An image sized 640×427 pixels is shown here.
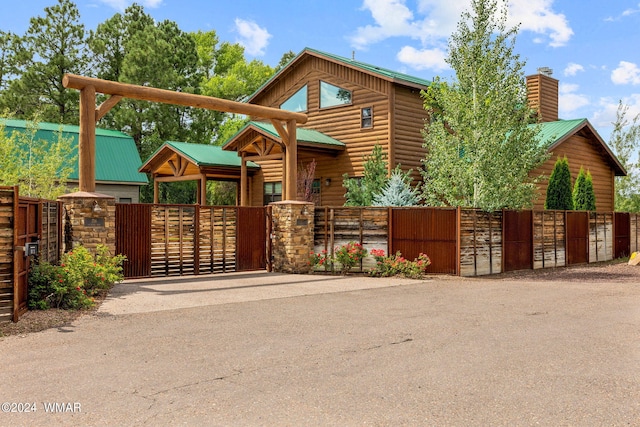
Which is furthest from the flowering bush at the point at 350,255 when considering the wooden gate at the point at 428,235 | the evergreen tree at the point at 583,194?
the evergreen tree at the point at 583,194

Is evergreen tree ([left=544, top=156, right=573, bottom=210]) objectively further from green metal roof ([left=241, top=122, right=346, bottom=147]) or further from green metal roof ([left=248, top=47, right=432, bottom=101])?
green metal roof ([left=241, top=122, right=346, bottom=147])

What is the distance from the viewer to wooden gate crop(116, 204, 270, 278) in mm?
14656

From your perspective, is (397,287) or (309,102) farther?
(309,102)

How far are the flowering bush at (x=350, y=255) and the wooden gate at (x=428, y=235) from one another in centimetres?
88

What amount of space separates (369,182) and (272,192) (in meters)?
7.12

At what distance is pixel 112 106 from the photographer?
13.8 meters

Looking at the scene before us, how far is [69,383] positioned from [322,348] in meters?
3.02

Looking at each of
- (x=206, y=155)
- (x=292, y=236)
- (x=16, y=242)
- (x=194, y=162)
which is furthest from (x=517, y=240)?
(x=16, y=242)

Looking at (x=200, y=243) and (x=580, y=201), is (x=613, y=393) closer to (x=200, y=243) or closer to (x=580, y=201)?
(x=200, y=243)

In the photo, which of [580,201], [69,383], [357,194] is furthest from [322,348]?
[580,201]

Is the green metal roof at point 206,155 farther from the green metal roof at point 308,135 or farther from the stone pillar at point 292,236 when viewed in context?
the stone pillar at point 292,236

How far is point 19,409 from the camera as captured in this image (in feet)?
16.2

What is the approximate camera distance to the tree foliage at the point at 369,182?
70.3ft

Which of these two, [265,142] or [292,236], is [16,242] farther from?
[265,142]
